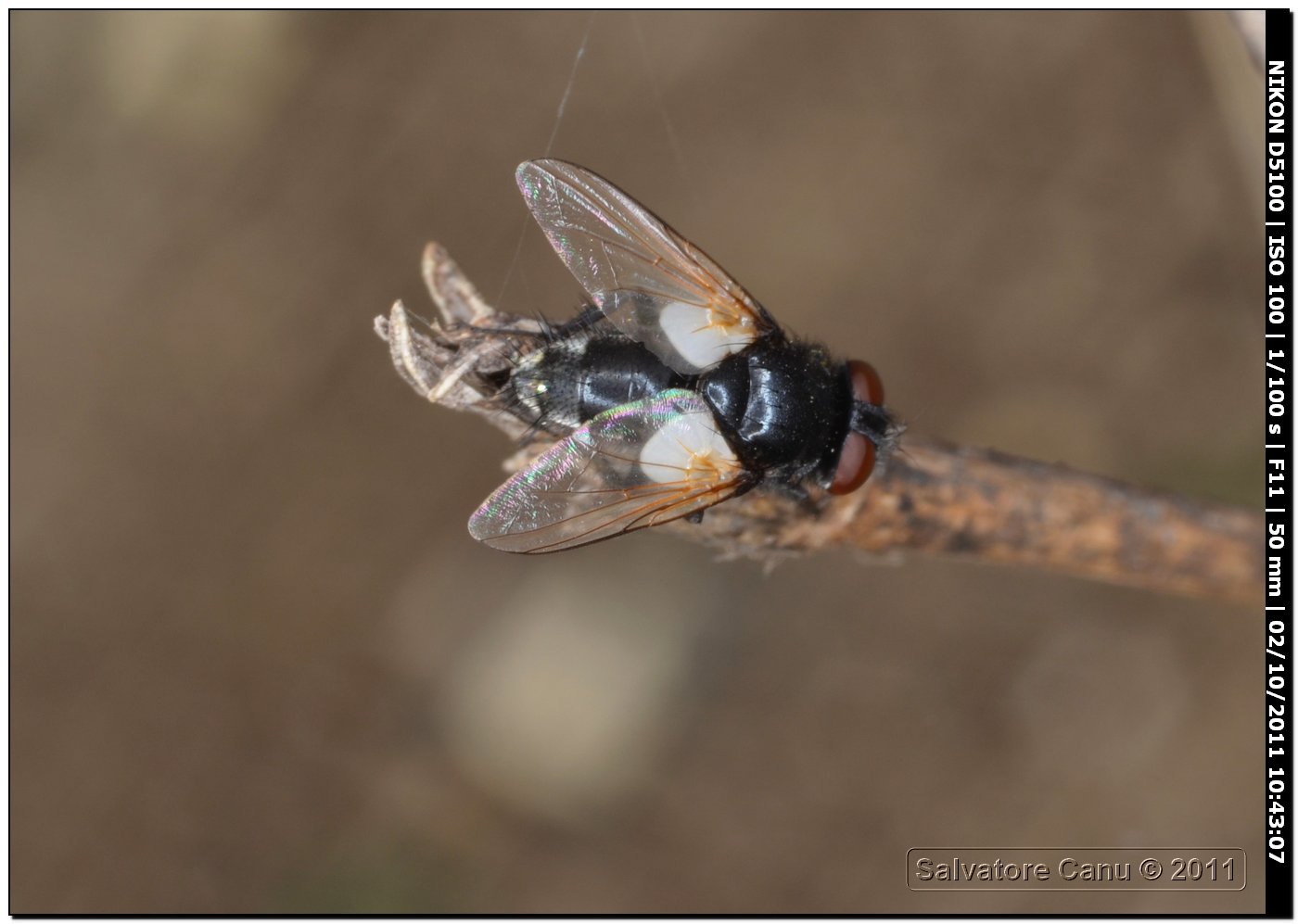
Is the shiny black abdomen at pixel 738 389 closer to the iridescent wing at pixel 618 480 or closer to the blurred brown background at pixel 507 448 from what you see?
the iridescent wing at pixel 618 480

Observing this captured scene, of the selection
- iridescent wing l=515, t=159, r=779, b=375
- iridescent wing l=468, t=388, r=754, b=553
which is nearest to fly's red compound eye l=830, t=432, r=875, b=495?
iridescent wing l=468, t=388, r=754, b=553

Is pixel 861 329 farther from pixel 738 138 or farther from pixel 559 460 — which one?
pixel 559 460

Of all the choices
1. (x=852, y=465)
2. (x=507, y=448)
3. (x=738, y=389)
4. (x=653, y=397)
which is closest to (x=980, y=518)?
(x=852, y=465)

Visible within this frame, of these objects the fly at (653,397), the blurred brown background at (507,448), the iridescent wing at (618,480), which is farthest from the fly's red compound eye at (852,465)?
the blurred brown background at (507,448)

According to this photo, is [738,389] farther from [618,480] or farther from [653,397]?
[618,480]

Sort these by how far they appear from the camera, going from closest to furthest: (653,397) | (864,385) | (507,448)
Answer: (653,397), (864,385), (507,448)

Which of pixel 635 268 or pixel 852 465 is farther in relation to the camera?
pixel 635 268

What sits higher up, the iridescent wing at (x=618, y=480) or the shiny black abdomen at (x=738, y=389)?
the shiny black abdomen at (x=738, y=389)
